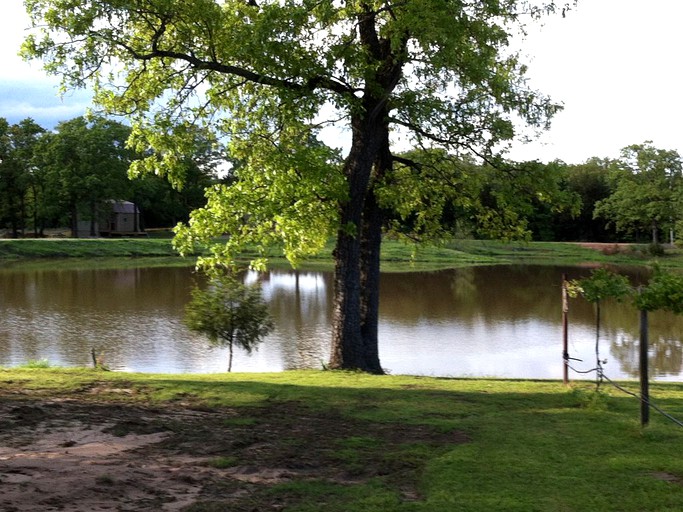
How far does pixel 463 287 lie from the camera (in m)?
36.5

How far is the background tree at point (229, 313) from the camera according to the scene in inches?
640

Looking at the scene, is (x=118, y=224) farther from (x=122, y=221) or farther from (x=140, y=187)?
(x=140, y=187)

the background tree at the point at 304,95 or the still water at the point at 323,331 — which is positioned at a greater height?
the background tree at the point at 304,95

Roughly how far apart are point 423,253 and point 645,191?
18519 millimetres

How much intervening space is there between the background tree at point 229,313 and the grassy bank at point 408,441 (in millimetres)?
5002

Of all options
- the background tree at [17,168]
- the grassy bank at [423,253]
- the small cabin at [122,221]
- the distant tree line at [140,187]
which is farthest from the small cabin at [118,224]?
the grassy bank at [423,253]

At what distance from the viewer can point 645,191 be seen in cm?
5628

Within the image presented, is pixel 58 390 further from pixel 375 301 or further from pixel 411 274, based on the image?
Result: pixel 411 274

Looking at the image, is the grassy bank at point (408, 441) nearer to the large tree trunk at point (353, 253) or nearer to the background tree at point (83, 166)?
the large tree trunk at point (353, 253)

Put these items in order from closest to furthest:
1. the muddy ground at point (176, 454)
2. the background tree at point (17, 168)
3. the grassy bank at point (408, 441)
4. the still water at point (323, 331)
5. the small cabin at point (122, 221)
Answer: the muddy ground at point (176, 454)
the grassy bank at point (408, 441)
the still water at point (323, 331)
the background tree at point (17, 168)
the small cabin at point (122, 221)

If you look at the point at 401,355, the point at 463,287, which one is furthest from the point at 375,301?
the point at 463,287

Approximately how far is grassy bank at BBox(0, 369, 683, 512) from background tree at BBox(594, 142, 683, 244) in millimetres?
49114

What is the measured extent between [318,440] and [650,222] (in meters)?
59.3

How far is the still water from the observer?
17.4 m
